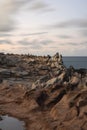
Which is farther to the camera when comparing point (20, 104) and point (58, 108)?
point (20, 104)

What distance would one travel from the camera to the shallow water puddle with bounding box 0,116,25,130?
42.9 metres

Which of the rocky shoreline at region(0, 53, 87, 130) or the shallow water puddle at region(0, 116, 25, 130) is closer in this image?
the rocky shoreline at region(0, 53, 87, 130)

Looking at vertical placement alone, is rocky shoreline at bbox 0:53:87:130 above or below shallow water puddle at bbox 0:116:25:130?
above

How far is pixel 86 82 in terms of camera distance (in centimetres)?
5278

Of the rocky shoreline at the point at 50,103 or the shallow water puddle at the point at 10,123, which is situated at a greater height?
the rocky shoreline at the point at 50,103

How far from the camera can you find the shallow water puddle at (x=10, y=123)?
42875mm

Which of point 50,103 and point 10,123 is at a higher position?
point 50,103

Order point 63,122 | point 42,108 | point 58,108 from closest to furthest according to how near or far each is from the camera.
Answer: point 63,122 → point 58,108 → point 42,108

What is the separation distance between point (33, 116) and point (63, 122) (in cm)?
726

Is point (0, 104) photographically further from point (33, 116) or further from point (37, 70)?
point (37, 70)

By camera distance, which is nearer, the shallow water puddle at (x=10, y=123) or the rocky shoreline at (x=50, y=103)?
the rocky shoreline at (x=50, y=103)

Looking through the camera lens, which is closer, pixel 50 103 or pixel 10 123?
pixel 10 123

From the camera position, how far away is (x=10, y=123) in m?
44.9

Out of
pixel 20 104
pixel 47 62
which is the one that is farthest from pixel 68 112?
pixel 47 62
